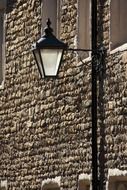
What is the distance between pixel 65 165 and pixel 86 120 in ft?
3.06

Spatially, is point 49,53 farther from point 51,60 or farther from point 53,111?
point 53,111

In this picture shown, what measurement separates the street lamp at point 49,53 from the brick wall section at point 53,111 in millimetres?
1504

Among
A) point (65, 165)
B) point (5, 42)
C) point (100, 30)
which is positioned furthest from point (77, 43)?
point (5, 42)

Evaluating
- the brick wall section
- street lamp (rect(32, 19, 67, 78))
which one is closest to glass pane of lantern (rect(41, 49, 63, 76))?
street lamp (rect(32, 19, 67, 78))

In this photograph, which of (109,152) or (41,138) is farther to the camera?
(41,138)

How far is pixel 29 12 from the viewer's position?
51.7 ft

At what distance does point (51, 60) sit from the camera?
1093cm

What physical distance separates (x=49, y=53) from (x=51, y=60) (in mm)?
87

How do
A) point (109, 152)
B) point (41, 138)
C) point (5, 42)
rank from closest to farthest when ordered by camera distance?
point (109, 152) → point (41, 138) → point (5, 42)

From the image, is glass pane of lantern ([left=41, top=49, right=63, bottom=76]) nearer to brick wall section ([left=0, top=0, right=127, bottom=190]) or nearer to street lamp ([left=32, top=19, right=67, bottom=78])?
street lamp ([left=32, top=19, right=67, bottom=78])

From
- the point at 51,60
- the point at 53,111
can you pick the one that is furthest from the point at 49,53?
the point at 53,111

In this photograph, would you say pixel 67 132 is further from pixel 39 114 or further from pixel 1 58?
pixel 1 58

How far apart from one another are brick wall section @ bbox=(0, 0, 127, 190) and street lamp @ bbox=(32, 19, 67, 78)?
150 cm

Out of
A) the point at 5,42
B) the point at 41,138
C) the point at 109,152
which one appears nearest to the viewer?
the point at 109,152
